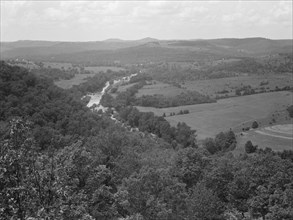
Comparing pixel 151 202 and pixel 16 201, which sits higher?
pixel 16 201

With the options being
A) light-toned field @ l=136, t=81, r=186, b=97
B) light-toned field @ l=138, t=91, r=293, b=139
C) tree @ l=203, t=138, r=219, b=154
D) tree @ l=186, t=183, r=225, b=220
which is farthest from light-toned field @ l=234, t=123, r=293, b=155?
light-toned field @ l=136, t=81, r=186, b=97

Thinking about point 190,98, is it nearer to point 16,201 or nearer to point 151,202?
point 151,202

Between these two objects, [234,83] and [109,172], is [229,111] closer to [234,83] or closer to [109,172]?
[234,83]

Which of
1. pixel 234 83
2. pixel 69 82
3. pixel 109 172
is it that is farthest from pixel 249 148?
pixel 69 82

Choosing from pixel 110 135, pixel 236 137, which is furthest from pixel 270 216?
pixel 236 137

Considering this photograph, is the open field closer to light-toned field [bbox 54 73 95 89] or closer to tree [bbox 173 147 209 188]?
light-toned field [bbox 54 73 95 89]
